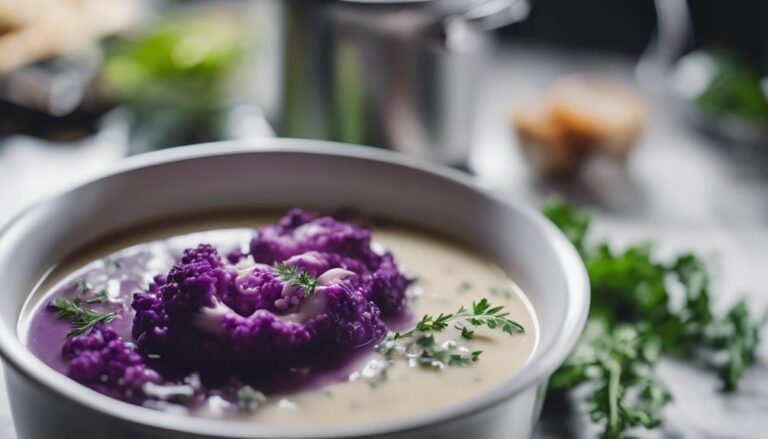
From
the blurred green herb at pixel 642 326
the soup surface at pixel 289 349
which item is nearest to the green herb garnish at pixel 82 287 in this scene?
the soup surface at pixel 289 349

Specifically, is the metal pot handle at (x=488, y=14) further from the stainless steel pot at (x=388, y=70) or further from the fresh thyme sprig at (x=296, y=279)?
the fresh thyme sprig at (x=296, y=279)

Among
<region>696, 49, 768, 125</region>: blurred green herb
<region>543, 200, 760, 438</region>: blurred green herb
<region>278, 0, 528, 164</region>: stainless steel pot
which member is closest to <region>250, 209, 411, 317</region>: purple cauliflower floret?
<region>543, 200, 760, 438</region>: blurred green herb

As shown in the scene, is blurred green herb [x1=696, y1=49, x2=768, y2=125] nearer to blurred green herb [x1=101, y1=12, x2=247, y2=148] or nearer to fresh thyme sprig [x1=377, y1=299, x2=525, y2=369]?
blurred green herb [x1=101, y1=12, x2=247, y2=148]

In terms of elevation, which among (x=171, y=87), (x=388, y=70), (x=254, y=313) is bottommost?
(x=171, y=87)

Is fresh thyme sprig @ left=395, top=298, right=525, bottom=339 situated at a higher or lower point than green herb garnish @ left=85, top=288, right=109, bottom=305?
lower

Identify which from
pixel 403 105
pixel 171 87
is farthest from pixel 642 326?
pixel 171 87

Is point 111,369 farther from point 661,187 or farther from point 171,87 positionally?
point 661,187
